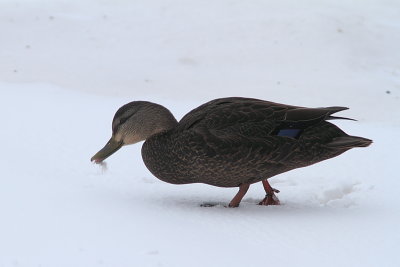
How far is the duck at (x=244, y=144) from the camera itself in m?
4.31

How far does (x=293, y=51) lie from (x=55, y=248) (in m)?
5.19

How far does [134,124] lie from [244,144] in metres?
0.76

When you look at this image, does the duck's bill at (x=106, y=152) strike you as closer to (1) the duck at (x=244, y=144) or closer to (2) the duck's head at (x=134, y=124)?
(2) the duck's head at (x=134, y=124)

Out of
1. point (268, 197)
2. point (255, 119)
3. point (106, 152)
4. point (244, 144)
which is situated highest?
point (255, 119)

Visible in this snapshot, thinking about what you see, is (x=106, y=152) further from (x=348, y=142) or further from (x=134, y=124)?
(x=348, y=142)

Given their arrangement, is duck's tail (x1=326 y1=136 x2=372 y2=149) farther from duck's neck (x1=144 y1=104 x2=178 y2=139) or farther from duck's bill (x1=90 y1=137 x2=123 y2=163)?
duck's bill (x1=90 y1=137 x2=123 y2=163)

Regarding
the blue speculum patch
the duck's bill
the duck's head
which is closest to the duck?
the blue speculum patch

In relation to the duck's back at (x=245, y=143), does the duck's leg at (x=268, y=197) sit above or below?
below

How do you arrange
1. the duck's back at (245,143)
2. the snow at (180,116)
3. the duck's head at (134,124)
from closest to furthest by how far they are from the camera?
the snow at (180,116), the duck's back at (245,143), the duck's head at (134,124)

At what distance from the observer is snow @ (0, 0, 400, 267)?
354 centimetres

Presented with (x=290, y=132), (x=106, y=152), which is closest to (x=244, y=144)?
(x=290, y=132)

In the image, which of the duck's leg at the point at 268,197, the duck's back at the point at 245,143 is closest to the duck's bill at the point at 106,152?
the duck's back at the point at 245,143

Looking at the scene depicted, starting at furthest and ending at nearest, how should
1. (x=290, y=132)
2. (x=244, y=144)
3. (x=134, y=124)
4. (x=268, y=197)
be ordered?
1. (x=134, y=124)
2. (x=268, y=197)
3. (x=290, y=132)
4. (x=244, y=144)

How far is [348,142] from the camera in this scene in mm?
4371
